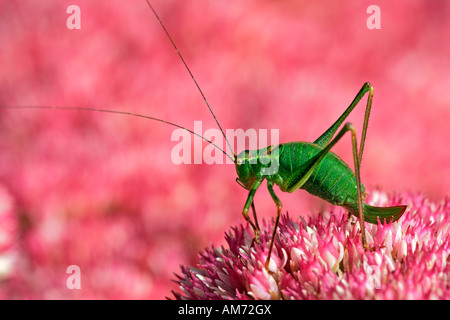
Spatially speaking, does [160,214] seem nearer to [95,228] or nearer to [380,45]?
[95,228]

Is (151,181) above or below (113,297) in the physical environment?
above

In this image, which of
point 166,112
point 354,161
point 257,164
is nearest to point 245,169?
point 257,164

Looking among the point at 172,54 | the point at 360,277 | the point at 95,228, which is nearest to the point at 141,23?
the point at 172,54

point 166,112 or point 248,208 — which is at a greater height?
point 166,112

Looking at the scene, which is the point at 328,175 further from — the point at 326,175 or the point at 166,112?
the point at 166,112

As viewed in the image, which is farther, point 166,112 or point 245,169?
point 166,112

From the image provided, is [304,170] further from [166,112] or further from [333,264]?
[166,112]
